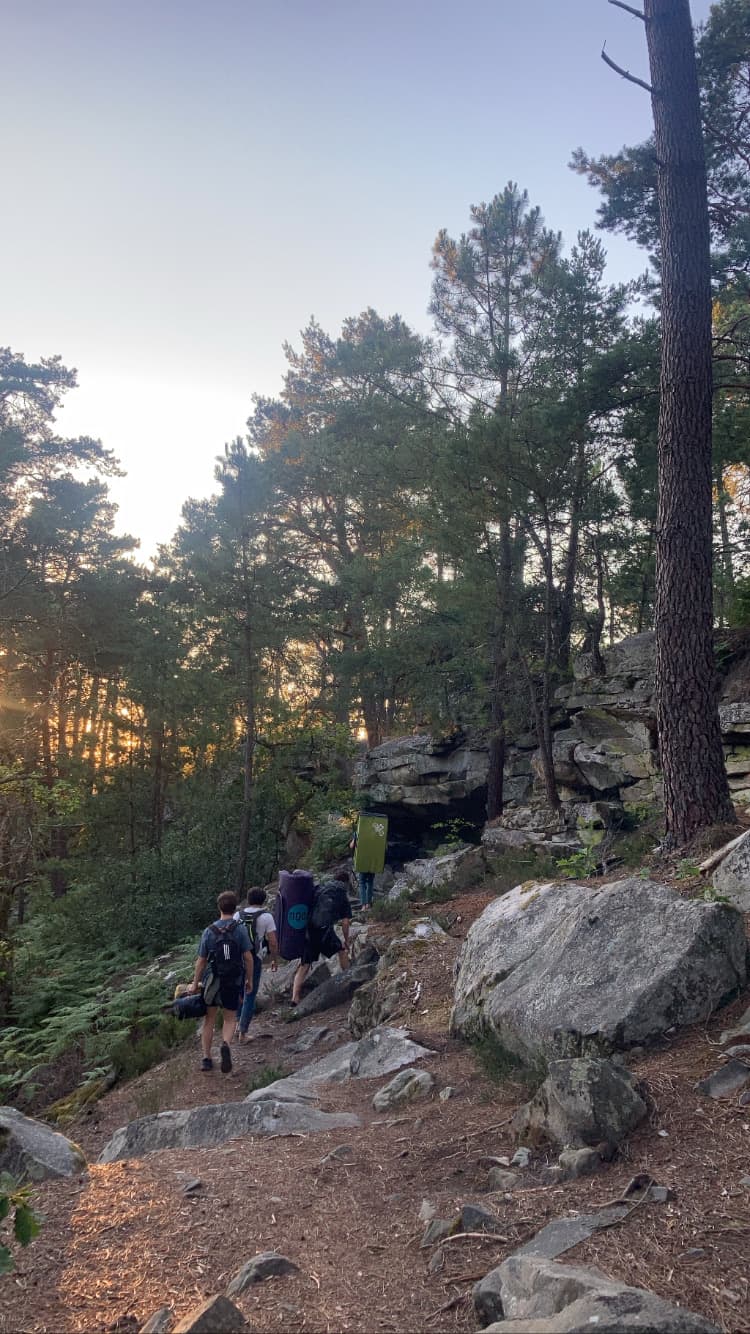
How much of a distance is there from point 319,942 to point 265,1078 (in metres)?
2.80

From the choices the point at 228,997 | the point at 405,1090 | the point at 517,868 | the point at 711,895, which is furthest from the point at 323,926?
the point at 711,895

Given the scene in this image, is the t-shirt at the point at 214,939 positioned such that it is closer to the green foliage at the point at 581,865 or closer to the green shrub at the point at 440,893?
the green foliage at the point at 581,865

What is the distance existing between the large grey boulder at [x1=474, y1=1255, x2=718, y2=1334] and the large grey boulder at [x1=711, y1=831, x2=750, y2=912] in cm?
374

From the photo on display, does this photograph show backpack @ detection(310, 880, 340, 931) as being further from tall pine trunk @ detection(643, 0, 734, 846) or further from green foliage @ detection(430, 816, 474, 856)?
green foliage @ detection(430, 816, 474, 856)

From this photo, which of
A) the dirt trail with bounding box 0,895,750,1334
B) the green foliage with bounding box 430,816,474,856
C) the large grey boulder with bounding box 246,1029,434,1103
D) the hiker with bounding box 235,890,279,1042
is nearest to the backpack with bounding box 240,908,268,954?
the hiker with bounding box 235,890,279,1042

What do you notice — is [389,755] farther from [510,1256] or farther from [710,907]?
[510,1256]

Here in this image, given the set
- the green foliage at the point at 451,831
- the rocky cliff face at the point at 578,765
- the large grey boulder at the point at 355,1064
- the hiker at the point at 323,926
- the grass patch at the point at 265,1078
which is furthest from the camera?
the green foliage at the point at 451,831

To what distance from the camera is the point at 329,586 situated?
22.1 meters

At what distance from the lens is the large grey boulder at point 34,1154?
4.65 m

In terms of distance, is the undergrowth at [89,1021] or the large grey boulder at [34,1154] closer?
the large grey boulder at [34,1154]

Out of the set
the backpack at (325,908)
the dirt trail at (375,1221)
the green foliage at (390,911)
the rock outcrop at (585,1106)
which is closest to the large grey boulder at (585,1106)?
the rock outcrop at (585,1106)

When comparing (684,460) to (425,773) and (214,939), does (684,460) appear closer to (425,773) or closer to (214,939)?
(214,939)

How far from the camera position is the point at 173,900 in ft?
55.0

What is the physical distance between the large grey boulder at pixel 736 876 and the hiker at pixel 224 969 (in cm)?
A: 452
